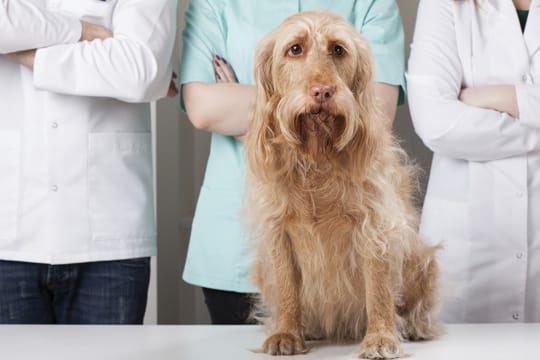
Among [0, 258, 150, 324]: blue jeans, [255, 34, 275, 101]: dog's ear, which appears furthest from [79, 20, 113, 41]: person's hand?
[255, 34, 275, 101]: dog's ear

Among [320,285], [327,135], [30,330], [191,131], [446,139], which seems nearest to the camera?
[327,135]

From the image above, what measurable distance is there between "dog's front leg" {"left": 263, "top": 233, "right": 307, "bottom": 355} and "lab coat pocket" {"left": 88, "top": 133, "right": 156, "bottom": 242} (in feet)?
1.95

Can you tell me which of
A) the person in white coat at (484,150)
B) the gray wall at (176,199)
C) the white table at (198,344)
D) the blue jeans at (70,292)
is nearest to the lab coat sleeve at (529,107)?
the person in white coat at (484,150)

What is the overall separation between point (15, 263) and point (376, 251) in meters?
0.83

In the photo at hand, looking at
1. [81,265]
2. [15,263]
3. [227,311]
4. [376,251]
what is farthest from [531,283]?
[15,263]

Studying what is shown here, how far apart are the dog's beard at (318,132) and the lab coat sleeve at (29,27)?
791 mm

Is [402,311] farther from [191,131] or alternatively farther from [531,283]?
[191,131]

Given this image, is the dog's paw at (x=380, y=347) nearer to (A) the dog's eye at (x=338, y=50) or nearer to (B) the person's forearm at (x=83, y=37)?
(A) the dog's eye at (x=338, y=50)

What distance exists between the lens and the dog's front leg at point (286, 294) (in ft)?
3.91

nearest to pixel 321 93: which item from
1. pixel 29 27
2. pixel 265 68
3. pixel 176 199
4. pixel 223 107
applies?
pixel 265 68

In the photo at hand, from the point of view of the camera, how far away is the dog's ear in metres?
1.10

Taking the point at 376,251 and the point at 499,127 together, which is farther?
the point at 499,127

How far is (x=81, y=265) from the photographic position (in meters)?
1.71

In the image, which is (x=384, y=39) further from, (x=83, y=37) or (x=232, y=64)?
(x=83, y=37)
